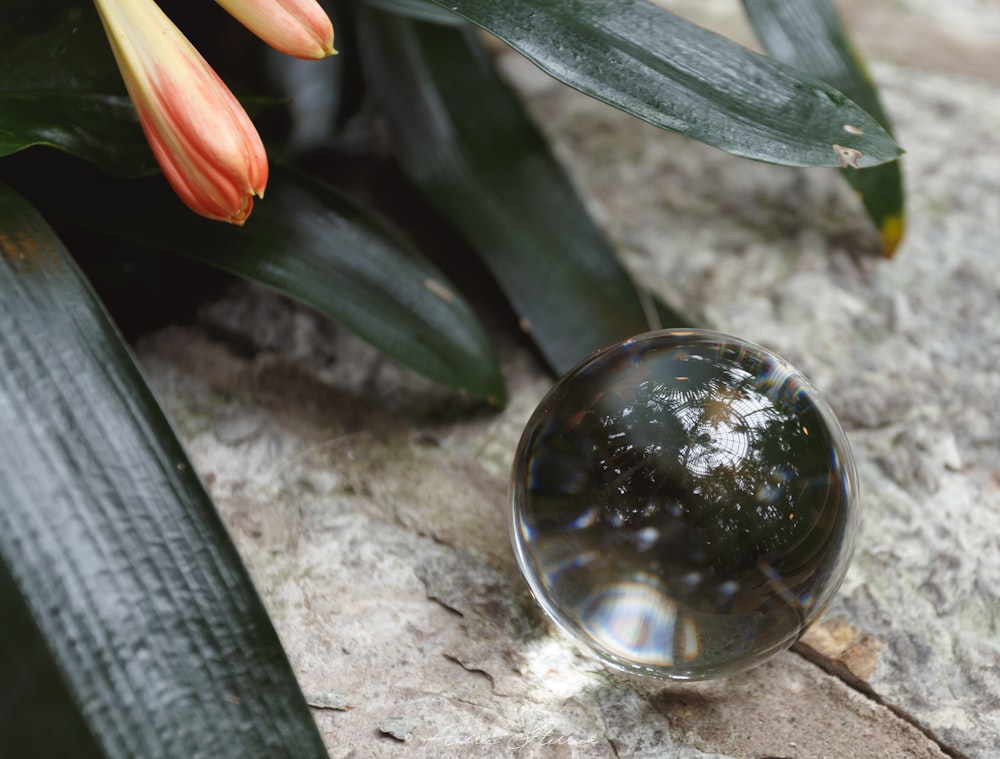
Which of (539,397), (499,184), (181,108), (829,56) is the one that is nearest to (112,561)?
(181,108)

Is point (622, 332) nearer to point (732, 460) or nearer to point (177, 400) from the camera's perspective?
point (732, 460)

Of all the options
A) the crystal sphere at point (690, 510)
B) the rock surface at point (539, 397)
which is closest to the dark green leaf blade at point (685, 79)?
the crystal sphere at point (690, 510)

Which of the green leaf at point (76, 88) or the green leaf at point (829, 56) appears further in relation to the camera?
the green leaf at point (829, 56)

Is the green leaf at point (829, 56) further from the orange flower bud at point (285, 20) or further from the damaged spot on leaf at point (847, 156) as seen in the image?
the orange flower bud at point (285, 20)

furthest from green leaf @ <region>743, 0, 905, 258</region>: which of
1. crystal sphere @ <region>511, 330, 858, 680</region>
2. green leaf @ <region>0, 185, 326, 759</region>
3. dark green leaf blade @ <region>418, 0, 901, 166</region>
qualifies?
green leaf @ <region>0, 185, 326, 759</region>

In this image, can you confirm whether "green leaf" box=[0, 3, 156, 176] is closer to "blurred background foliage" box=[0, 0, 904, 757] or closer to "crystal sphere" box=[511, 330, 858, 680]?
"blurred background foliage" box=[0, 0, 904, 757]

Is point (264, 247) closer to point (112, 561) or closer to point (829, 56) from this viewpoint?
point (112, 561)

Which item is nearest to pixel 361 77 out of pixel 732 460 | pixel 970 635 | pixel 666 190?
pixel 666 190
